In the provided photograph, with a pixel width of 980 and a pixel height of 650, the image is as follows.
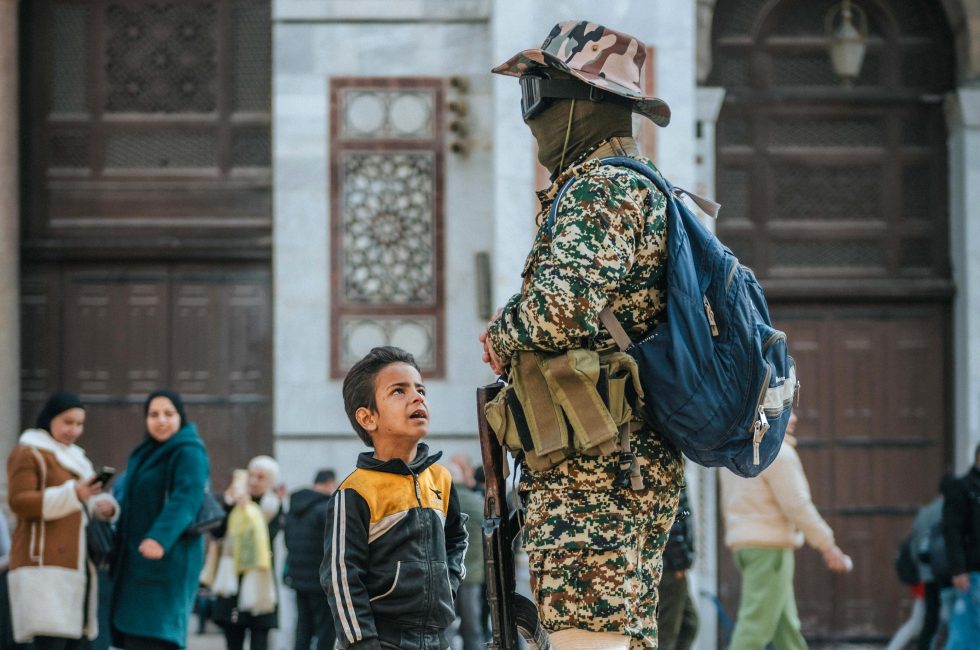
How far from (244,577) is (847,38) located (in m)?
6.48

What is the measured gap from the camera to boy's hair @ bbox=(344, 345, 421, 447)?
16.7 feet

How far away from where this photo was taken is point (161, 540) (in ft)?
26.8

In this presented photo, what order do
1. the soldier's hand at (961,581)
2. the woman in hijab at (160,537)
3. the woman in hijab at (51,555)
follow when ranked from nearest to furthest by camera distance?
the woman in hijab at (160,537)
the woman in hijab at (51,555)
the soldier's hand at (961,581)

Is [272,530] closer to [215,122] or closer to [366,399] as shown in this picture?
[215,122]

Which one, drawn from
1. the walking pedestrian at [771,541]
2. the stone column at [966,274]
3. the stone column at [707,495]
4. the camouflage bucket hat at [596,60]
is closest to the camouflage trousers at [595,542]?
the camouflage bucket hat at [596,60]

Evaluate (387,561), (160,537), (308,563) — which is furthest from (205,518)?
(387,561)

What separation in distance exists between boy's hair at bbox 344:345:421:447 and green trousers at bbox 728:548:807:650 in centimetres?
495

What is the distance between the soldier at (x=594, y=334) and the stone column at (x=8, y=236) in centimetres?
879

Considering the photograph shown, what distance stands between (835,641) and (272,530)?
4955 millimetres

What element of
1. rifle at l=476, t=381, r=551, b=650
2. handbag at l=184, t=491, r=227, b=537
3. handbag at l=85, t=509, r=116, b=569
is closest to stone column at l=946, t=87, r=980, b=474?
handbag at l=184, t=491, r=227, b=537

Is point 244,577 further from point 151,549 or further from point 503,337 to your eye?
point 503,337

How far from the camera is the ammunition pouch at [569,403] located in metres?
4.31

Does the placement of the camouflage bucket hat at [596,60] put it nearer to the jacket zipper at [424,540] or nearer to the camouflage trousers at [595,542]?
the camouflage trousers at [595,542]

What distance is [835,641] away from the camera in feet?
43.2
